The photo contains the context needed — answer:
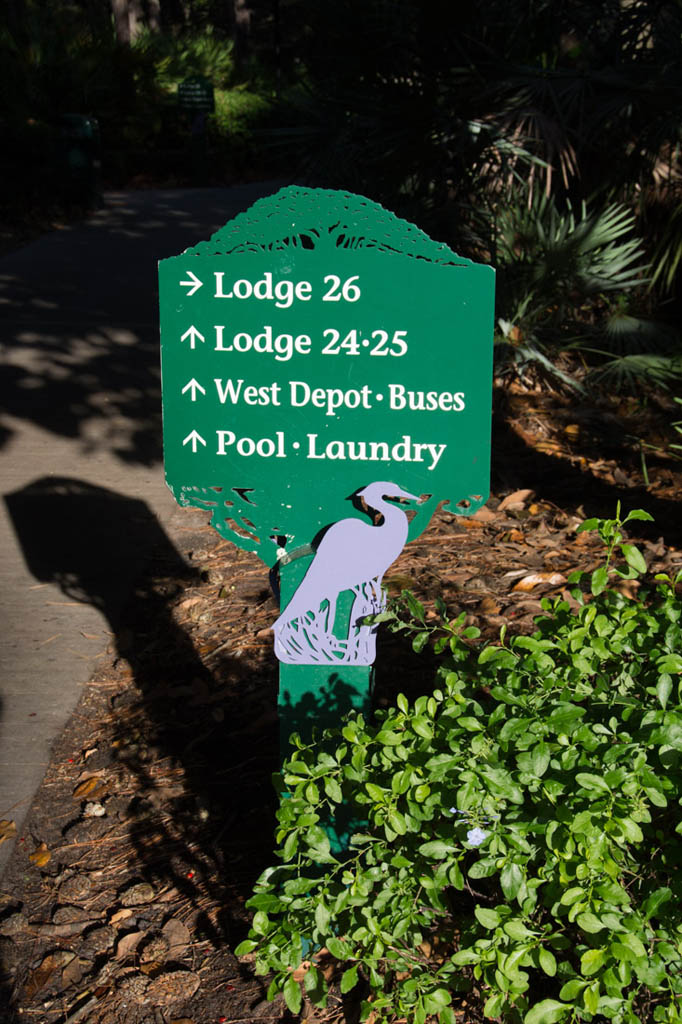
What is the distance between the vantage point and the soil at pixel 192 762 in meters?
2.52

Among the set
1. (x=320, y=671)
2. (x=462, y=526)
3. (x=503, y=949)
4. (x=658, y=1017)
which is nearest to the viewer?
(x=658, y=1017)

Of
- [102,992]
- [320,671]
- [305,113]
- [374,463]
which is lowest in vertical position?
[102,992]

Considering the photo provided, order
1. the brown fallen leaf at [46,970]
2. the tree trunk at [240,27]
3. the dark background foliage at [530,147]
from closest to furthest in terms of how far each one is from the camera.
Answer: the brown fallen leaf at [46,970] → the dark background foliage at [530,147] → the tree trunk at [240,27]

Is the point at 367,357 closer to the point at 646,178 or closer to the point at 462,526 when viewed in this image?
the point at 462,526

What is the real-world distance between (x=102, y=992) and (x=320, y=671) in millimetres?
968

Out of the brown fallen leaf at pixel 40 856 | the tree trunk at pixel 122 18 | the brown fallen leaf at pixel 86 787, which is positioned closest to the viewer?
the brown fallen leaf at pixel 40 856

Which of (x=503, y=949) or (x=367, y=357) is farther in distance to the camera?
(x=367, y=357)

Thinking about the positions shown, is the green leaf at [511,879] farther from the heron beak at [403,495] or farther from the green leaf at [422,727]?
the heron beak at [403,495]

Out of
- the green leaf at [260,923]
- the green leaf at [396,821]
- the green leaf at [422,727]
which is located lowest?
the green leaf at [260,923]

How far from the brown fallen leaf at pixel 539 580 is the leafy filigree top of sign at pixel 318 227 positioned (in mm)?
2200

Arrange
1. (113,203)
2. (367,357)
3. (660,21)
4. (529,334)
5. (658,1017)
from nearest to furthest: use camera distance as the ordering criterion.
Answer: (658,1017)
(367,357)
(529,334)
(660,21)
(113,203)

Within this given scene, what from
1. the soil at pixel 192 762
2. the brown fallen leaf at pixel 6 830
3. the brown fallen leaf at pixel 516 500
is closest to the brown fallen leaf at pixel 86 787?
the soil at pixel 192 762

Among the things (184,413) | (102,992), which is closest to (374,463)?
(184,413)

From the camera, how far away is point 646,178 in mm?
7148
